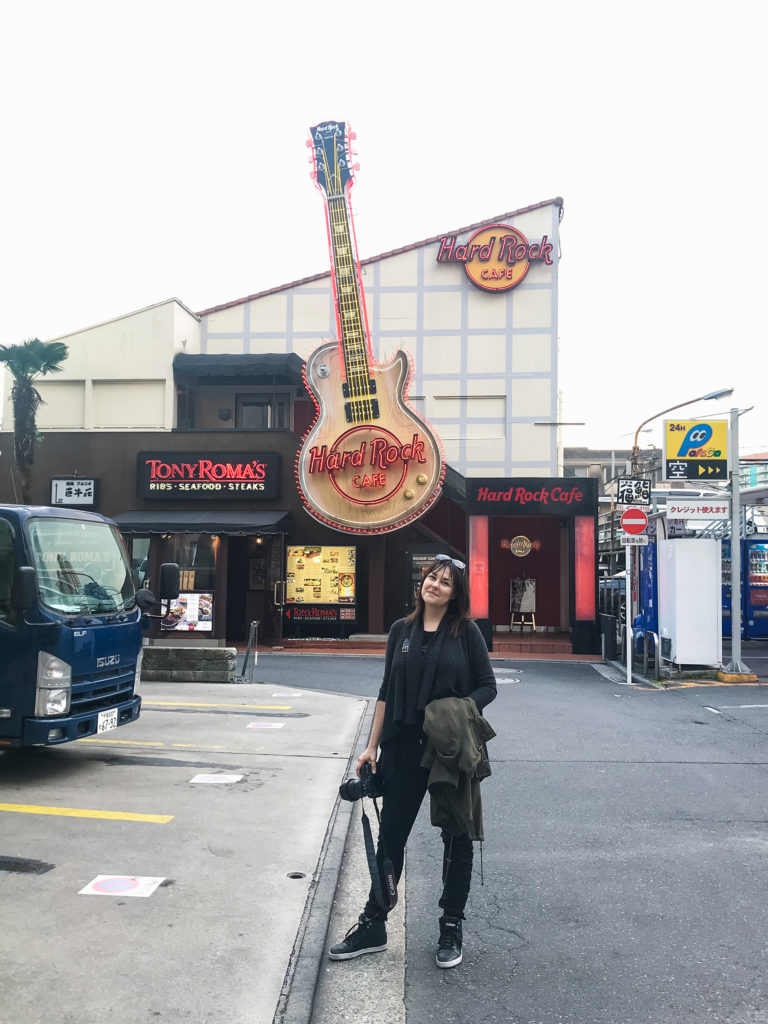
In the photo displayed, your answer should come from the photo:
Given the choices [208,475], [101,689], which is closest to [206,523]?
[208,475]

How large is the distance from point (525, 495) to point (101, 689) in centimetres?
1563

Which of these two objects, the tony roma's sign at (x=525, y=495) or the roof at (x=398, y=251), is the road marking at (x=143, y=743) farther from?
the roof at (x=398, y=251)

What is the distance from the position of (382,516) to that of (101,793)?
14951 mm

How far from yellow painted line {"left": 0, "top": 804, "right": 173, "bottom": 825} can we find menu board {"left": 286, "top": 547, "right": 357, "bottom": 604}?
17.1m

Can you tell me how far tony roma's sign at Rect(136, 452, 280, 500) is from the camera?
75.6 feet

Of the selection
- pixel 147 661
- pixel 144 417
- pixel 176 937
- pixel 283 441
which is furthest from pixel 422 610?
pixel 144 417

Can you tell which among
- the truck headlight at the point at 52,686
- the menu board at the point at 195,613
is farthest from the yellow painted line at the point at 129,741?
the menu board at the point at 195,613

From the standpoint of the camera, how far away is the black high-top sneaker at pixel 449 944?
12.8 ft

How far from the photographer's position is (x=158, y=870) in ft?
16.8

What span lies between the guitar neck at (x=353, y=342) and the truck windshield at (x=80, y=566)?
1330 centimetres

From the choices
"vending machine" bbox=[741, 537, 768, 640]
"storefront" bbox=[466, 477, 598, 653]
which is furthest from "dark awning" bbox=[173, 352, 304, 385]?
"vending machine" bbox=[741, 537, 768, 640]

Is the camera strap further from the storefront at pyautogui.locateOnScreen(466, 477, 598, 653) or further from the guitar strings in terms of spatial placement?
the guitar strings

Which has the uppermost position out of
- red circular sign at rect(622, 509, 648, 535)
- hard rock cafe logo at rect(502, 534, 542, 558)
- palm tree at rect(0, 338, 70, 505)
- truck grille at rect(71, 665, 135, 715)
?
palm tree at rect(0, 338, 70, 505)

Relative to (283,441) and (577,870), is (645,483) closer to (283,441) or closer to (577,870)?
(283,441)
